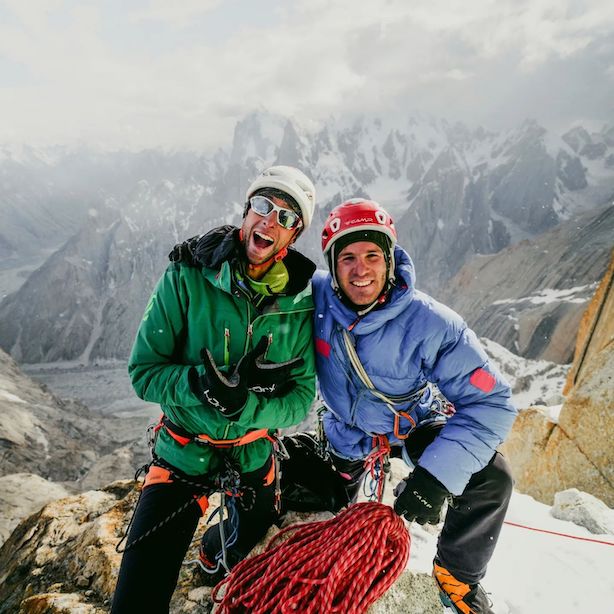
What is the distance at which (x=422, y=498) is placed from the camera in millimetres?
3379

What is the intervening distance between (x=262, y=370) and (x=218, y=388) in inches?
15.9

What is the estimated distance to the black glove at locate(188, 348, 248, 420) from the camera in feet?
9.72

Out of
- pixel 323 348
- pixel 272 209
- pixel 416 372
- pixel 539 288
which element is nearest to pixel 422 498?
pixel 416 372

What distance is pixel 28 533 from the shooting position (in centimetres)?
508

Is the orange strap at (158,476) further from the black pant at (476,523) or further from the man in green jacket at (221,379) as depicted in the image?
the black pant at (476,523)

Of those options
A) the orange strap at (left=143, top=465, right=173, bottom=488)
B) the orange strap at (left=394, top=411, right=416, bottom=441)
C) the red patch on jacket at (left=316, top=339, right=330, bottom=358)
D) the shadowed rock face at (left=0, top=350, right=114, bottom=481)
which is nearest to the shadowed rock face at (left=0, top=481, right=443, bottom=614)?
the orange strap at (left=143, top=465, right=173, bottom=488)

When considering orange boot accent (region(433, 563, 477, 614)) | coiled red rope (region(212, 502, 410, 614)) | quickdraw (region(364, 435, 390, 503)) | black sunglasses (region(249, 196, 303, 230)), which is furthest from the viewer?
quickdraw (region(364, 435, 390, 503))

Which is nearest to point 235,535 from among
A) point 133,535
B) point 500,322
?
point 133,535

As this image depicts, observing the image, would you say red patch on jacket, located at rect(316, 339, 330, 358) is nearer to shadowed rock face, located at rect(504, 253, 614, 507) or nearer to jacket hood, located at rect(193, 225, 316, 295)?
jacket hood, located at rect(193, 225, 316, 295)

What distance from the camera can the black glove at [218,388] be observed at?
296 cm

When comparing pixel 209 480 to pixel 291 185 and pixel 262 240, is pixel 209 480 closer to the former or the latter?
pixel 262 240

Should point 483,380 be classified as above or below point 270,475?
above

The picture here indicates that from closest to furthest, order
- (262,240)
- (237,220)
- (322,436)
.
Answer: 1. (262,240)
2. (322,436)
3. (237,220)

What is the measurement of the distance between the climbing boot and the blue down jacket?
2.82ft
